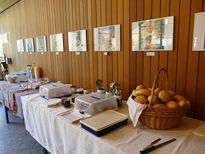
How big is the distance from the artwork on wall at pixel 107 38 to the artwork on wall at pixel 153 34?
0.22 metres

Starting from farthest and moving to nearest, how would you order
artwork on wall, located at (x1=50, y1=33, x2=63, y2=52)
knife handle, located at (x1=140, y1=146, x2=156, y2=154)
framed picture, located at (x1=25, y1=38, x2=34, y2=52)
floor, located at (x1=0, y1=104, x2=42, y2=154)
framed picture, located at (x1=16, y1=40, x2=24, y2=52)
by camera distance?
1. framed picture, located at (x1=16, y1=40, x2=24, y2=52)
2. framed picture, located at (x1=25, y1=38, x2=34, y2=52)
3. artwork on wall, located at (x1=50, y1=33, x2=63, y2=52)
4. floor, located at (x1=0, y1=104, x2=42, y2=154)
5. knife handle, located at (x1=140, y1=146, x2=156, y2=154)

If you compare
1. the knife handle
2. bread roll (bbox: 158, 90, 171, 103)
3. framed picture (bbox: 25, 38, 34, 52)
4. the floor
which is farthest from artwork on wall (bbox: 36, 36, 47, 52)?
the knife handle

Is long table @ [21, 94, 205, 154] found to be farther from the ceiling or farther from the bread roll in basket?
the ceiling

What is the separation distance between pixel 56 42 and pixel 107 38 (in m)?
1.22

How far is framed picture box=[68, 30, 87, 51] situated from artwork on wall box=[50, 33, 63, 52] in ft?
0.87

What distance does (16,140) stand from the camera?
2371 mm

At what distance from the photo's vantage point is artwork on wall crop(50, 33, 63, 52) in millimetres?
2661

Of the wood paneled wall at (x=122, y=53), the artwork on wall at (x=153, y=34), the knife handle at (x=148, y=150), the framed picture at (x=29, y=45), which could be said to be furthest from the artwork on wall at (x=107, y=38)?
the framed picture at (x=29, y=45)

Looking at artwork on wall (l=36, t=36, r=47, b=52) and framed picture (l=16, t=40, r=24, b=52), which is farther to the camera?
framed picture (l=16, t=40, r=24, b=52)

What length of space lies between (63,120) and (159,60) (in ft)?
3.27

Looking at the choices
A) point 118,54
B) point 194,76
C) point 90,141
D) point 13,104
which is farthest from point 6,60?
point 194,76

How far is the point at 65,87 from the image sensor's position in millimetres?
2021

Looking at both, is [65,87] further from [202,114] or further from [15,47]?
[15,47]

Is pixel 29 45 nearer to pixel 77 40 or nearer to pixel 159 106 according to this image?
pixel 77 40
